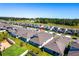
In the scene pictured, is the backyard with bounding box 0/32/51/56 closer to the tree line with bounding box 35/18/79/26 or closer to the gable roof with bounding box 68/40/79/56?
the gable roof with bounding box 68/40/79/56

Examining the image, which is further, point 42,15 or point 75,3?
point 42,15

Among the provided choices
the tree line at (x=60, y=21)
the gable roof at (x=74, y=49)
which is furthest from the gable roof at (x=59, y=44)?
the tree line at (x=60, y=21)

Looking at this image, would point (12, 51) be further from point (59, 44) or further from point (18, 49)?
point (59, 44)

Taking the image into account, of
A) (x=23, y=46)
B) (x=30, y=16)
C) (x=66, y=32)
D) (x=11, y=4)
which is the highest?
(x=11, y=4)

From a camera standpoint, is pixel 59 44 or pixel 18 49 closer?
pixel 18 49

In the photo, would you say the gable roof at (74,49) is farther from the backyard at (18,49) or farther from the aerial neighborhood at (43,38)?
the backyard at (18,49)

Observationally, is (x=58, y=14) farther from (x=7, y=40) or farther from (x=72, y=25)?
(x=7, y=40)

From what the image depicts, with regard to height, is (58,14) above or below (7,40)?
above

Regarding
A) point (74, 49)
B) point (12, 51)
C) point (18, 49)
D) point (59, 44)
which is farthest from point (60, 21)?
point (12, 51)

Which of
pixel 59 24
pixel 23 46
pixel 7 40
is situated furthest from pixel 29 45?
pixel 59 24

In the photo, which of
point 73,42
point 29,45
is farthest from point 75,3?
point 29,45
